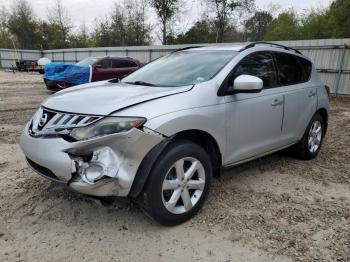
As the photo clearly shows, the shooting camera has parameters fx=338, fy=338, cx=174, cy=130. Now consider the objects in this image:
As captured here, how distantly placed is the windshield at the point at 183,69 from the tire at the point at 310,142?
1.91 metres

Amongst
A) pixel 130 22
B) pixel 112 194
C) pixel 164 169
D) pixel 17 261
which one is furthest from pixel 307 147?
pixel 130 22

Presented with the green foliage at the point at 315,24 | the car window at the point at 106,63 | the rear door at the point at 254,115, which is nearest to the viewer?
the rear door at the point at 254,115

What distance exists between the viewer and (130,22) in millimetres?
39938

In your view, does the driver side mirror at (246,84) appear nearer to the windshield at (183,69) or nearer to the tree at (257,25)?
the windshield at (183,69)

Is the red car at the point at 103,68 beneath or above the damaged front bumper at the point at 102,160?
beneath

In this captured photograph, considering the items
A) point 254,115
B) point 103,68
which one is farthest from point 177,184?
point 103,68

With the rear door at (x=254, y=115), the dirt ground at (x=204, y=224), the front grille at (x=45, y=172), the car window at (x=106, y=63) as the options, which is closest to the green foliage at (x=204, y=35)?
the car window at (x=106, y=63)

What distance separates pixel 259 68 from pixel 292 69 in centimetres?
85

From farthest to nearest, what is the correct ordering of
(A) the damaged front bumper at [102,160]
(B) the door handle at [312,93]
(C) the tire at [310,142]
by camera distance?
1. (C) the tire at [310,142]
2. (B) the door handle at [312,93]
3. (A) the damaged front bumper at [102,160]

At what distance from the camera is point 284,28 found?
35375mm

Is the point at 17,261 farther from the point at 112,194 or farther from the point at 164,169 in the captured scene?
the point at 164,169

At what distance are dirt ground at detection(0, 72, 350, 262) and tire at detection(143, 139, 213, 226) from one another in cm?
17

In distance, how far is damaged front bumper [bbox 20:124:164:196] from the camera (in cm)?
261

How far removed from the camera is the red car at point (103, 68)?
1266 cm
